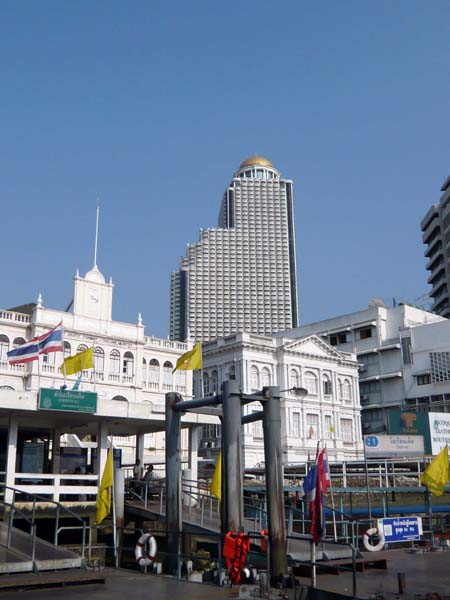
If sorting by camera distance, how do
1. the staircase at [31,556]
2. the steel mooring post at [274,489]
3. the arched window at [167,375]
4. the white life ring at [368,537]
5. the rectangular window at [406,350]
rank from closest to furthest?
the steel mooring post at [274,489], the staircase at [31,556], the white life ring at [368,537], the arched window at [167,375], the rectangular window at [406,350]

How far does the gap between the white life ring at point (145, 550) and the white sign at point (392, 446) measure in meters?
24.1

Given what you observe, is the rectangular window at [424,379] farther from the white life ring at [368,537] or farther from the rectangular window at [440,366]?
the white life ring at [368,537]

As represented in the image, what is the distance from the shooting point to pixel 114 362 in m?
50.8

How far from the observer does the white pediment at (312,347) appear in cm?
6469

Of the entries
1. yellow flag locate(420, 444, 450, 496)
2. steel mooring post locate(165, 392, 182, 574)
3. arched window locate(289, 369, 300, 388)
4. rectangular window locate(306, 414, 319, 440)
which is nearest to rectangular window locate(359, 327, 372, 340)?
arched window locate(289, 369, 300, 388)

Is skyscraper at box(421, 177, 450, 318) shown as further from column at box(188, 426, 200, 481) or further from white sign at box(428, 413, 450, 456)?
column at box(188, 426, 200, 481)

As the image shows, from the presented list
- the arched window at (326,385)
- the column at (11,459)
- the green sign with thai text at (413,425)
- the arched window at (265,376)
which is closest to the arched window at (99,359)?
the arched window at (265,376)

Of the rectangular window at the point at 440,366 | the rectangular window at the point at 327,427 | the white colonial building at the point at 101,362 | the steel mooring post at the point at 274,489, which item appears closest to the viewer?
the steel mooring post at the point at 274,489

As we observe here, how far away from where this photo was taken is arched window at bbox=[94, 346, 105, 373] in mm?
49656

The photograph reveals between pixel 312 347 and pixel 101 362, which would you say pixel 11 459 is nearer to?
pixel 101 362

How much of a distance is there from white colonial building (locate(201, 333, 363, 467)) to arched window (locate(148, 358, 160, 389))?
30.2ft

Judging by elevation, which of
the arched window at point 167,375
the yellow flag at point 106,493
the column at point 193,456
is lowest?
the yellow flag at point 106,493

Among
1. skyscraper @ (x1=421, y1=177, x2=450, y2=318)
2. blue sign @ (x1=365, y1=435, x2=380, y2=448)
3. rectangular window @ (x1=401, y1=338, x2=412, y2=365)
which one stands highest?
skyscraper @ (x1=421, y1=177, x2=450, y2=318)

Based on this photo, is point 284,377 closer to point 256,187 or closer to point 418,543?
point 418,543
